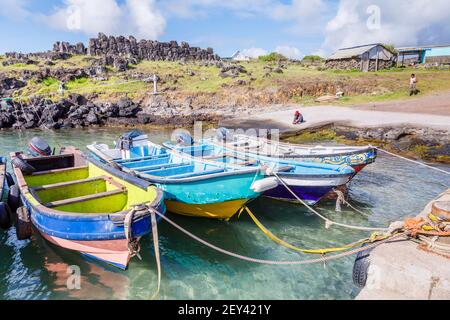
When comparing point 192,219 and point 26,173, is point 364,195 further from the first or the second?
point 26,173

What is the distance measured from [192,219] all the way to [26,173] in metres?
4.55

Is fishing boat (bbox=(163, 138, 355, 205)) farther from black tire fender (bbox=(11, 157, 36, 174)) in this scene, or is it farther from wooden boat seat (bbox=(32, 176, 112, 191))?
black tire fender (bbox=(11, 157, 36, 174))

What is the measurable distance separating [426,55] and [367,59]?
41.7 ft

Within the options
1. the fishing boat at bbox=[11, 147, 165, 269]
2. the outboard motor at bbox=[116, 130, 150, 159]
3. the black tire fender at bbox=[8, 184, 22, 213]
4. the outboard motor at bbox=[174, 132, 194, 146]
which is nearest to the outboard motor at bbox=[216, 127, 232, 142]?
the outboard motor at bbox=[174, 132, 194, 146]

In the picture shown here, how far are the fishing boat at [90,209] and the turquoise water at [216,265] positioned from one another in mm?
543

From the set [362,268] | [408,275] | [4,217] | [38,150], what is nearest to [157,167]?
[4,217]

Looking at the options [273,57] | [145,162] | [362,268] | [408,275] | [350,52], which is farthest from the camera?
[273,57]

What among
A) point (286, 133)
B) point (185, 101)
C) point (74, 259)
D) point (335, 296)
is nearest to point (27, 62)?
point (185, 101)

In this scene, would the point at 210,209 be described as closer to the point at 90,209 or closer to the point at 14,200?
the point at 90,209

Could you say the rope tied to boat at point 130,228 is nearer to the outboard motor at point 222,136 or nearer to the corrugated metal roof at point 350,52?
the outboard motor at point 222,136

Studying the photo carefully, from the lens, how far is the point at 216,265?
670 cm

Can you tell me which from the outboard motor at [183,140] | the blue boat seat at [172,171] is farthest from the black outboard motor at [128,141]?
the blue boat seat at [172,171]

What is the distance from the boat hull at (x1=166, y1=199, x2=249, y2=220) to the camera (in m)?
7.89

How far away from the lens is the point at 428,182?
39.2 feet
